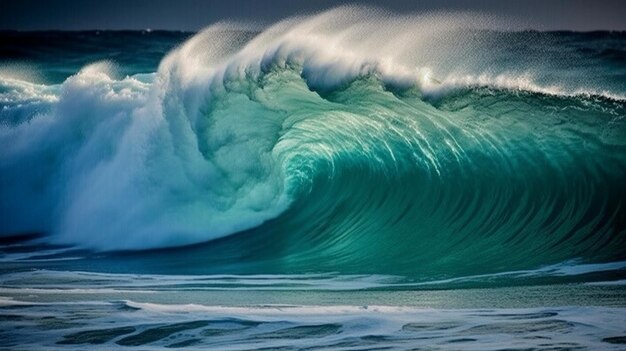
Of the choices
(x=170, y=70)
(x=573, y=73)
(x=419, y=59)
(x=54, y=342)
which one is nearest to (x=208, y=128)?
(x=170, y=70)

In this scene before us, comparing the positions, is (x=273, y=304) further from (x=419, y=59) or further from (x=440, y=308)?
(x=419, y=59)

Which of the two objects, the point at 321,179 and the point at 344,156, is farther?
the point at 344,156

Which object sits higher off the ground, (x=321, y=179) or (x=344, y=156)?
(x=344, y=156)

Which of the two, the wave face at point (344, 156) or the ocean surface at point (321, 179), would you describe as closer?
the ocean surface at point (321, 179)

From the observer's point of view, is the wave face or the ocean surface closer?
the ocean surface
